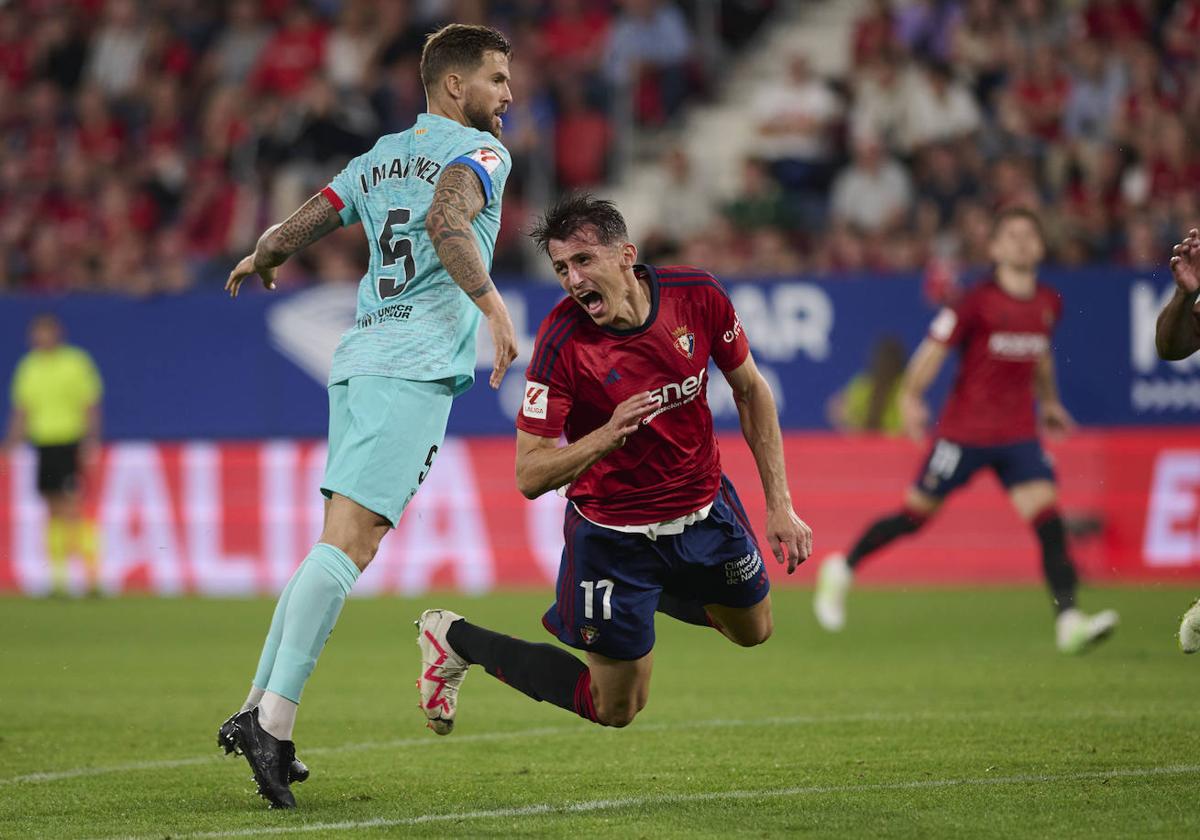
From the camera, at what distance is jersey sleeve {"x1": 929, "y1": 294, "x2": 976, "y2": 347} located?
10711mm

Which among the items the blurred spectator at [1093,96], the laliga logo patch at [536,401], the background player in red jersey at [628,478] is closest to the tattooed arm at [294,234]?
the background player in red jersey at [628,478]

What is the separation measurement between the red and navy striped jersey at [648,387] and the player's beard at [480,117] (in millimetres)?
845

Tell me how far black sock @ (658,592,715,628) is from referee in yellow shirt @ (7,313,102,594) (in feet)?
31.0

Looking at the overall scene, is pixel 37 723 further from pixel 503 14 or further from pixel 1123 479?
pixel 503 14

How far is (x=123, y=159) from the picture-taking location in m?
20.1

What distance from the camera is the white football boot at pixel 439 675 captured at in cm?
650

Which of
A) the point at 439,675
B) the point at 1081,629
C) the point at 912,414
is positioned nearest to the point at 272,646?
the point at 439,675

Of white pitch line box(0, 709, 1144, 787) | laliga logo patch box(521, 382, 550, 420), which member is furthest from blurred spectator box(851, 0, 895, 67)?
laliga logo patch box(521, 382, 550, 420)

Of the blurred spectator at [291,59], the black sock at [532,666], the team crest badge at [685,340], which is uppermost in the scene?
the blurred spectator at [291,59]

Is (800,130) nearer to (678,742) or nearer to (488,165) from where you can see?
(678,742)

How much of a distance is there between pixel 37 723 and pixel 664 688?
10.2 feet

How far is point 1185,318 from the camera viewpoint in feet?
21.1

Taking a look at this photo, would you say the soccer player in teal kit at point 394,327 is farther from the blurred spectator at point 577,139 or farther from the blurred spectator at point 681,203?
the blurred spectator at point 577,139

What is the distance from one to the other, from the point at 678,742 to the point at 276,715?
211 cm
